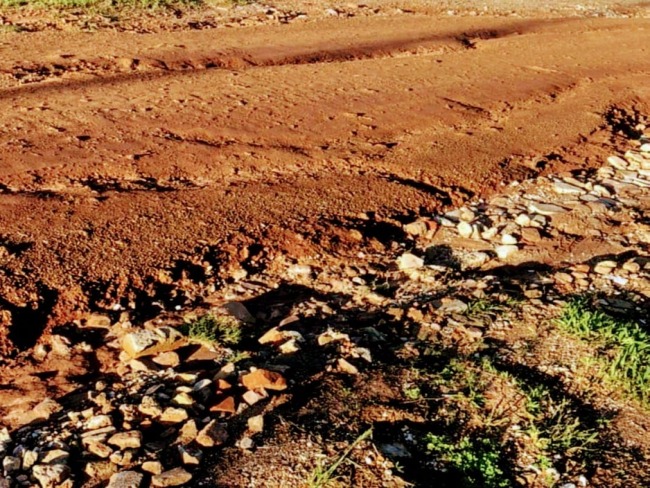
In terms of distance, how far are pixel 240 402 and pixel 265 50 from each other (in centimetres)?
628

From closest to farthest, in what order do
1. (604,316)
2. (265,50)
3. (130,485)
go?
1. (130,485)
2. (604,316)
3. (265,50)

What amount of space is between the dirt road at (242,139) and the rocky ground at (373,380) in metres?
0.32

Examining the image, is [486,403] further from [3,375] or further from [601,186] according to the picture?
[601,186]

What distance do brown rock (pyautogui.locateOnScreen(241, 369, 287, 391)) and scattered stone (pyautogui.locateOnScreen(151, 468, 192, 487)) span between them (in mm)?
539

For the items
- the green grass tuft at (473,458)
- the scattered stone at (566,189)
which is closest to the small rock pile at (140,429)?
the green grass tuft at (473,458)

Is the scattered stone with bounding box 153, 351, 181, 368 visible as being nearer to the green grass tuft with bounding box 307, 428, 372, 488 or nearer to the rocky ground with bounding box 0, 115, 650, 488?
the rocky ground with bounding box 0, 115, 650, 488

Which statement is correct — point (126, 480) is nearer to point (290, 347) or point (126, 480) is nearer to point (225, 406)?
point (225, 406)

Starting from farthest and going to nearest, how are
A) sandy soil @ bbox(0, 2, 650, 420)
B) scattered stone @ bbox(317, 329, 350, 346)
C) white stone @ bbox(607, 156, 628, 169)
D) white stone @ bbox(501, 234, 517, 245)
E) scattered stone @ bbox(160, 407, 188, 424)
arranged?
white stone @ bbox(607, 156, 628, 169) < white stone @ bbox(501, 234, 517, 245) < sandy soil @ bbox(0, 2, 650, 420) < scattered stone @ bbox(317, 329, 350, 346) < scattered stone @ bbox(160, 407, 188, 424)

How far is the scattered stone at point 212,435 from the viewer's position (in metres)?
2.68

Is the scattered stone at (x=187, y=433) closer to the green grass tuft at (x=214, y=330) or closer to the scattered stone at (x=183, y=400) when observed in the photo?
the scattered stone at (x=183, y=400)

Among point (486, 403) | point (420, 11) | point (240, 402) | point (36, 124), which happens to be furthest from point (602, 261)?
point (420, 11)

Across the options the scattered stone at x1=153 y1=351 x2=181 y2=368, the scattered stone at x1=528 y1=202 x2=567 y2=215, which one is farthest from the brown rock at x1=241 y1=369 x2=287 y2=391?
the scattered stone at x1=528 y1=202 x2=567 y2=215

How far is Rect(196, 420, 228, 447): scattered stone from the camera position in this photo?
268 cm

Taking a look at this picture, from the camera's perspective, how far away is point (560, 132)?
6465 millimetres
